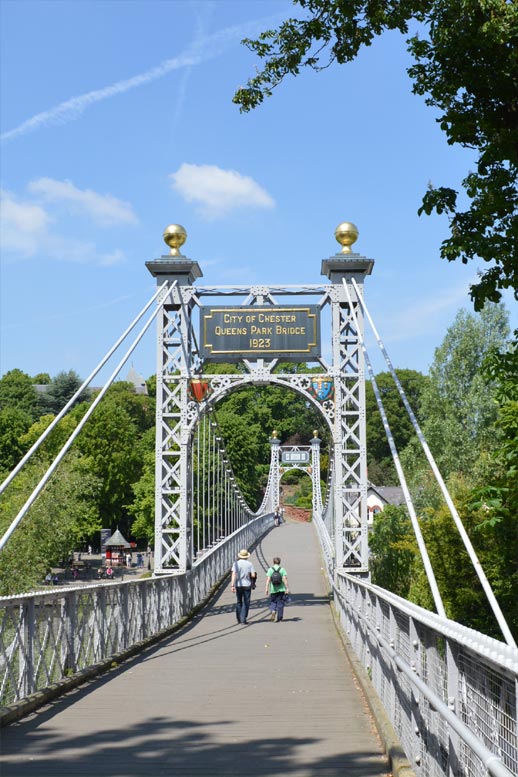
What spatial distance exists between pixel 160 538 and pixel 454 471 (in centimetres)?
2137

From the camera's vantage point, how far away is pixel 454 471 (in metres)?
35.5

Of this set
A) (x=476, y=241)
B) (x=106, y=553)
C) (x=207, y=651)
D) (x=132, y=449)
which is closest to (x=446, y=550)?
(x=207, y=651)

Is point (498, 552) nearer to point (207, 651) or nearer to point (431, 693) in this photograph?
point (207, 651)

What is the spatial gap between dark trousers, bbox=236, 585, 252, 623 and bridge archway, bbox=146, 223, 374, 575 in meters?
1.41

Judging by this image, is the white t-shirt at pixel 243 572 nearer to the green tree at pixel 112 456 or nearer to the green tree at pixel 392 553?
the green tree at pixel 392 553

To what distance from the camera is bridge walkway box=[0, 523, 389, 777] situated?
527 cm

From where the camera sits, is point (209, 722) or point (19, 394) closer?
point (209, 722)

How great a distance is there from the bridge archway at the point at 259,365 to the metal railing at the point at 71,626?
6.68 ft

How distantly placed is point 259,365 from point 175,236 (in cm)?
281

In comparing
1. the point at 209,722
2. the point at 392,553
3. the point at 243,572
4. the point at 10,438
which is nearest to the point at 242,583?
the point at 243,572

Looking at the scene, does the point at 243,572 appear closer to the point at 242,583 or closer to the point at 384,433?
the point at 242,583

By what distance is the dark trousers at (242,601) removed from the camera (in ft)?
50.1

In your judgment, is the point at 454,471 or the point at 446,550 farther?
the point at 454,471

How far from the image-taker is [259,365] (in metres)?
16.5
